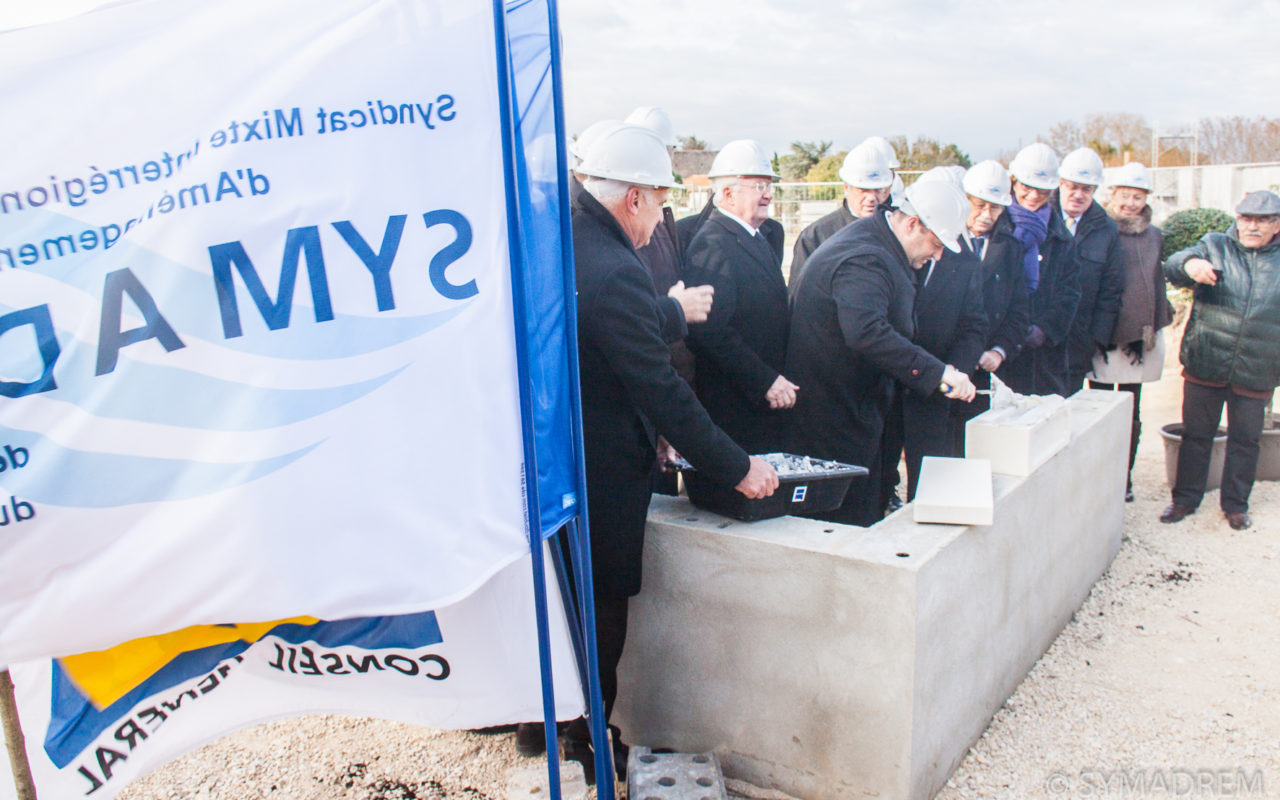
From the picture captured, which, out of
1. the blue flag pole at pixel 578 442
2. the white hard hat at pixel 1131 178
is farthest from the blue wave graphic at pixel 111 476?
the white hard hat at pixel 1131 178

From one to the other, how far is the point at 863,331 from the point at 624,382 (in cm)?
141

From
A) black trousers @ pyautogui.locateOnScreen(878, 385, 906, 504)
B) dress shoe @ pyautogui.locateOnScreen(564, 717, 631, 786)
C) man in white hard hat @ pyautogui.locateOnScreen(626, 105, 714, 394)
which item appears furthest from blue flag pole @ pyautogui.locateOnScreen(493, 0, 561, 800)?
black trousers @ pyautogui.locateOnScreen(878, 385, 906, 504)

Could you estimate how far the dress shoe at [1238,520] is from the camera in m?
5.15

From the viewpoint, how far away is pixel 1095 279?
5.33 m

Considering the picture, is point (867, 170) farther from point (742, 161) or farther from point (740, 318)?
point (740, 318)

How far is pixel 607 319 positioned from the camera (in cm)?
258

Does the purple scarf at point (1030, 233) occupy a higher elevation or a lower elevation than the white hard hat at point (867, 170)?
lower

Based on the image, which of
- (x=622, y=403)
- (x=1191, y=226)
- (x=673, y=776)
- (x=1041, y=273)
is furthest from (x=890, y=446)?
(x=1191, y=226)

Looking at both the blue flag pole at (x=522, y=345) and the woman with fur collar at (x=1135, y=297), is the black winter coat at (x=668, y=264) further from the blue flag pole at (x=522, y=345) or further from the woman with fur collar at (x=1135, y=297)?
the woman with fur collar at (x=1135, y=297)

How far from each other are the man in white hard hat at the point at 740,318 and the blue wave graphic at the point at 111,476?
248 cm

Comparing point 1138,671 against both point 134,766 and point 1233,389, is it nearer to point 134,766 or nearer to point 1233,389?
point 1233,389

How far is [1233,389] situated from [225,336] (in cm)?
523

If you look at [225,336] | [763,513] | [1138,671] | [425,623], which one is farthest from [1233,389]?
[225,336]

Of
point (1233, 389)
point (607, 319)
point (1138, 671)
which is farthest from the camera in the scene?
point (1233, 389)
